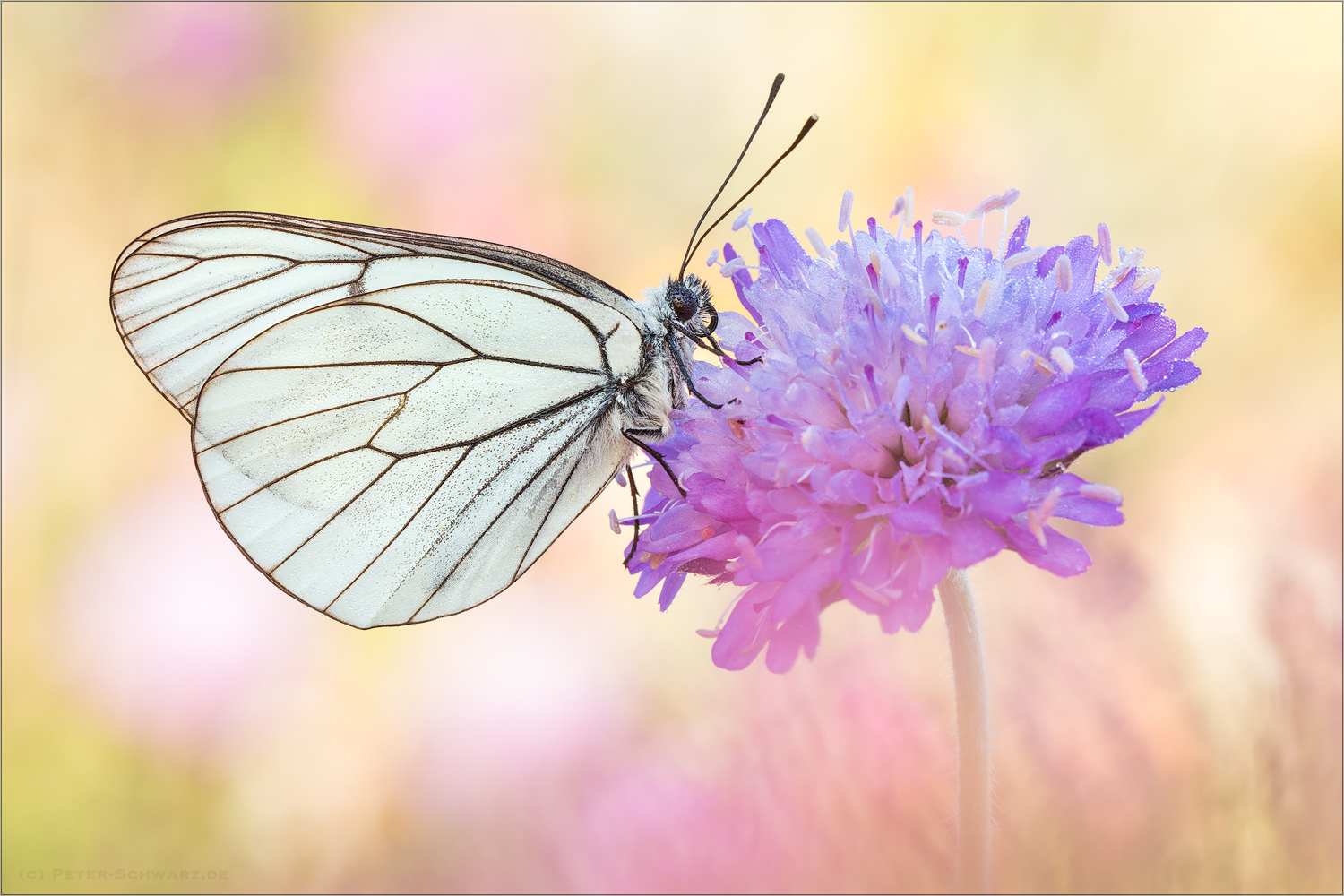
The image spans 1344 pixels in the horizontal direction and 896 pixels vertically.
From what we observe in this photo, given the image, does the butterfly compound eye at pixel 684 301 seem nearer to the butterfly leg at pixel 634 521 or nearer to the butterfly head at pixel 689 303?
the butterfly head at pixel 689 303

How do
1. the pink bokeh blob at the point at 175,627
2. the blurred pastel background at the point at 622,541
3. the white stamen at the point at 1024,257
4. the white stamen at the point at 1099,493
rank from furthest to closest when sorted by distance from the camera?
the pink bokeh blob at the point at 175,627, the blurred pastel background at the point at 622,541, the white stamen at the point at 1024,257, the white stamen at the point at 1099,493

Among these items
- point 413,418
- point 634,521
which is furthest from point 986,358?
point 413,418

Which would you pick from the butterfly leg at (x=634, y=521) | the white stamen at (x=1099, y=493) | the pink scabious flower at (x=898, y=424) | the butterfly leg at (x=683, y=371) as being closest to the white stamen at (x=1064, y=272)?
the pink scabious flower at (x=898, y=424)

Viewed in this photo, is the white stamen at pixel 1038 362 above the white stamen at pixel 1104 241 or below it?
below

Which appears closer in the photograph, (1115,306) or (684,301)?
(1115,306)

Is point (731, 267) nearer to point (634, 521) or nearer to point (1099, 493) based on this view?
point (634, 521)

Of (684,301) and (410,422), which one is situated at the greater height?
(684,301)

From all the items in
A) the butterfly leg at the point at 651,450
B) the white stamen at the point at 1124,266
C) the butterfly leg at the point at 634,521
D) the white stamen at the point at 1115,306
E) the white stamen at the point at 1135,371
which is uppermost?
the white stamen at the point at 1124,266
